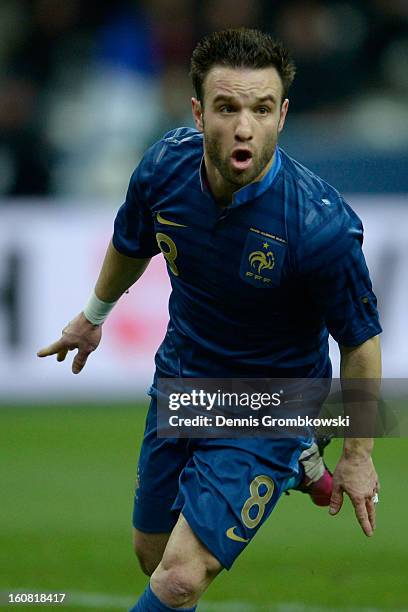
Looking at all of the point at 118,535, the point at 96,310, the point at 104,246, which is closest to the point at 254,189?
the point at 96,310

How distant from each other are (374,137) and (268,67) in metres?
7.02

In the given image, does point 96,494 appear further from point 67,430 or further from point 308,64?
point 308,64

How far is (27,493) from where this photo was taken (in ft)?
27.2

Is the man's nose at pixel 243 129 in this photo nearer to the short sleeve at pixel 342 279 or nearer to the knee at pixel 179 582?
the short sleeve at pixel 342 279

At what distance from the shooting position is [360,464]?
470cm

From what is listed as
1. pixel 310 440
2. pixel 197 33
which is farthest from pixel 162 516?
pixel 197 33

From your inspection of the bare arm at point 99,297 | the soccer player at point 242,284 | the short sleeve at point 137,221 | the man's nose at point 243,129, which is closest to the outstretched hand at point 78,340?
the bare arm at point 99,297

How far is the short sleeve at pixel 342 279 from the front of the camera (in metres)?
4.61

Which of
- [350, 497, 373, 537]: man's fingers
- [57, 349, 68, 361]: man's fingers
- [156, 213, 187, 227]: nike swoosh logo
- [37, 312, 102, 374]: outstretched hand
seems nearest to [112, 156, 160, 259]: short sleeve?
[156, 213, 187, 227]: nike swoosh logo

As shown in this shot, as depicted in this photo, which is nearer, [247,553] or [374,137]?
[247,553]

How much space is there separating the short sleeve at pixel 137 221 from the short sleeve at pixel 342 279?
2.63ft

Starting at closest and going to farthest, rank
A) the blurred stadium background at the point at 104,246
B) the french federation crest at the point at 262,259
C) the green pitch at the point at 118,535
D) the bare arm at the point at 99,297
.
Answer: the french federation crest at the point at 262,259, the bare arm at the point at 99,297, the green pitch at the point at 118,535, the blurred stadium background at the point at 104,246

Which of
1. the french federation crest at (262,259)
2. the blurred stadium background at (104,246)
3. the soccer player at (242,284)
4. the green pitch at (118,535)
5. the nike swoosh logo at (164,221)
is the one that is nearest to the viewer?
the soccer player at (242,284)

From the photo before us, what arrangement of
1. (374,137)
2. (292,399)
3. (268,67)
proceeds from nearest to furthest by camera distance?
(268,67)
(292,399)
(374,137)
